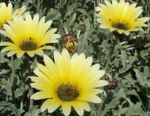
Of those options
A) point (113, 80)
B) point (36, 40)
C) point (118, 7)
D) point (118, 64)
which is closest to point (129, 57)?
point (118, 64)

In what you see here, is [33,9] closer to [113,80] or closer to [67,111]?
[113,80]

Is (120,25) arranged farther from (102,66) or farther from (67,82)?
(67,82)

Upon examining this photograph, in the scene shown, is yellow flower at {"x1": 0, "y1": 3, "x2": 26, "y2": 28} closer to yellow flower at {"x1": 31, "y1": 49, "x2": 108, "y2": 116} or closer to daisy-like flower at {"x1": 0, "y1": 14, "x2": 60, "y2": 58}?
daisy-like flower at {"x1": 0, "y1": 14, "x2": 60, "y2": 58}

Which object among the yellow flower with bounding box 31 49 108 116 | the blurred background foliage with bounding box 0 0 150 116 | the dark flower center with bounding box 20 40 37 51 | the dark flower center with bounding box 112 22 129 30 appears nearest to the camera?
the yellow flower with bounding box 31 49 108 116

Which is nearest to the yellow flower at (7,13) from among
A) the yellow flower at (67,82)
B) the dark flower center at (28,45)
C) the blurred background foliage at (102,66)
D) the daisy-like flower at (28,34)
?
the daisy-like flower at (28,34)

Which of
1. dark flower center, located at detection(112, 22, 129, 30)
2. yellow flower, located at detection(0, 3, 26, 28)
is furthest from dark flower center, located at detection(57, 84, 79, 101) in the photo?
yellow flower, located at detection(0, 3, 26, 28)

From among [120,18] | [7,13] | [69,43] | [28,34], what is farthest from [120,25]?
[7,13]
